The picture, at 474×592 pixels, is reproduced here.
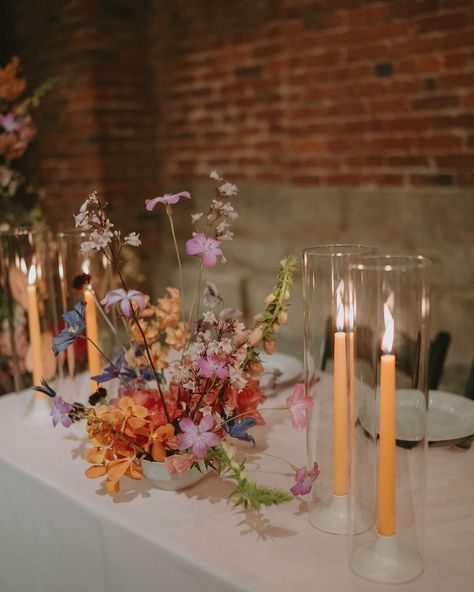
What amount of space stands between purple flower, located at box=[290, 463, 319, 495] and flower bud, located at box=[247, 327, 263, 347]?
0.18 metres

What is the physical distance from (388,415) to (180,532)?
0.35 m

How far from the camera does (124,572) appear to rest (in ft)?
3.07

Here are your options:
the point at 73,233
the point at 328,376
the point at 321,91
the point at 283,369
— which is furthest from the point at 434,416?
the point at 321,91

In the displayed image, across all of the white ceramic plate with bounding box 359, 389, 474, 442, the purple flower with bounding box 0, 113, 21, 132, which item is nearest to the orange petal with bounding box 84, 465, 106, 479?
the white ceramic plate with bounding box 359, 389, 474, 442

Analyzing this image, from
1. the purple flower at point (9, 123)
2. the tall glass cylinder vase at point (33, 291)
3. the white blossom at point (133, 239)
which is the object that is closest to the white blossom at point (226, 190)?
the white blossom at point (133, 239)

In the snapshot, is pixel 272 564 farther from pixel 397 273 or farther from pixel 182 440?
pixel 397 273

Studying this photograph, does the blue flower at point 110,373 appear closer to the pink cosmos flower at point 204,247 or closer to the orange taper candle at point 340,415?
the pink cosmos flower at point 204,247

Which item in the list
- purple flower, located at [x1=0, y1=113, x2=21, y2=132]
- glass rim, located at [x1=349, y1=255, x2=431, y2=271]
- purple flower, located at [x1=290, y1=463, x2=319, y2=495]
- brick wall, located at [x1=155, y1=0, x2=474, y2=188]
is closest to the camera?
glass rim, located at [x1=349, y1=255, x2=431, y2=271]

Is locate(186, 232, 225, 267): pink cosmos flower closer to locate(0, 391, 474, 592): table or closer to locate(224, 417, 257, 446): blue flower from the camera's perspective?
locate(224, 417, 257, 446): blue flower

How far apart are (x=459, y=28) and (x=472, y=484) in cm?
171

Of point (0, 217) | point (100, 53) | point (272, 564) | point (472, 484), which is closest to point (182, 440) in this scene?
point (272, 564)

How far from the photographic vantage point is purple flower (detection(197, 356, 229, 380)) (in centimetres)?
87

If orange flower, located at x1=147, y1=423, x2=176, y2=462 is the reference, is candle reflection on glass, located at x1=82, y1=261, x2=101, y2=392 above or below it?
above

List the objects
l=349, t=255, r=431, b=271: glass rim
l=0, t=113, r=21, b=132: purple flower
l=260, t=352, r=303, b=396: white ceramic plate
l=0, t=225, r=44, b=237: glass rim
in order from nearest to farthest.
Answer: l=349, t=255, r=431, b=271: glass rim, l=0, t=225, r=44, b=237: glass rim, l=260, t=352, r=303, b=396: white ceramic plate, l=0, t=113, r=21, b=132: purple flower
